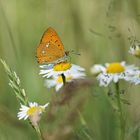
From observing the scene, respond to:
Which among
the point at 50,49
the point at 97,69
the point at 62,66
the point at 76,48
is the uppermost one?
the point at 50,49

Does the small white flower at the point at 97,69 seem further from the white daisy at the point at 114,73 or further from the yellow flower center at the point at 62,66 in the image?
the yellow flower center at the point at 62,66

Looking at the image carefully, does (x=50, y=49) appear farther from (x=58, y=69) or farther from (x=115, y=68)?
(x=115, y=68)

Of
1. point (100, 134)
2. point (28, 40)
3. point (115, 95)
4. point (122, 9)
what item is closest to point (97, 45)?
point (28, 40)

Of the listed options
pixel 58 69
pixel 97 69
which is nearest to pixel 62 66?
pixel 58 69

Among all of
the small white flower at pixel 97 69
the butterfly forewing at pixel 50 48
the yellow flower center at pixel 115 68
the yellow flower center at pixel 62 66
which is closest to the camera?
the butterfly forewing at pixel 50 48

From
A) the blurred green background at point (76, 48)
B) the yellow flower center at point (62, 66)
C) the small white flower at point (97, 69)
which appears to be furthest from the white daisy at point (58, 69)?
the small white flower at point (97, 69)
